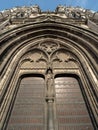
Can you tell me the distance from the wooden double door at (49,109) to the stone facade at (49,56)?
0.20 meters

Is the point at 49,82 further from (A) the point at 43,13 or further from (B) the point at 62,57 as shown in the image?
(A) the point at 43,13

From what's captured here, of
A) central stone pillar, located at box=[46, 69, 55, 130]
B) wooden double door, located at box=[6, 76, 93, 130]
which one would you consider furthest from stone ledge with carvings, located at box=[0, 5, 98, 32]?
wooden double door, located at box=[6, 76, 93, 130]

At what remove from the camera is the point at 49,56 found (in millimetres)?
11805

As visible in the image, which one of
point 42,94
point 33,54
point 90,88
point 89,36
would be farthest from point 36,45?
point 90,88

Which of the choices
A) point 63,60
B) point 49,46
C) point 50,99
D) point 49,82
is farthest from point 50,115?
point 49,46

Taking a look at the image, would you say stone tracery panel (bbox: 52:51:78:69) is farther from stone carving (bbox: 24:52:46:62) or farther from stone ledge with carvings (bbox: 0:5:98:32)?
stone ledge with carvings (bbox: 0:5:98:32)

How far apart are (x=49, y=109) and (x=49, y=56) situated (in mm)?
4681

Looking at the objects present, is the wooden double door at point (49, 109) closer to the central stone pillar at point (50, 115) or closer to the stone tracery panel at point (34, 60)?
the central stone pillar at point (50, 115)

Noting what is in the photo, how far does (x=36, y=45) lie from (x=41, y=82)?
A: 3.38 m

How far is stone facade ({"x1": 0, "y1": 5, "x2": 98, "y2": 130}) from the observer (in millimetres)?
8150

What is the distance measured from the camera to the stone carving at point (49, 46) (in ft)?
40.9

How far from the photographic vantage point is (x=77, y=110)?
26.5 ft

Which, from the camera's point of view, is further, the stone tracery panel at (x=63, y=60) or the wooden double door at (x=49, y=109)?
the stone tracery panel at (x=63, y=60)

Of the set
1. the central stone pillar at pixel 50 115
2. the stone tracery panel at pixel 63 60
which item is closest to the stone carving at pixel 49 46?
the stone tracery panel at pixel 63 60
